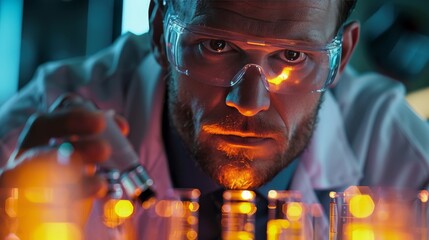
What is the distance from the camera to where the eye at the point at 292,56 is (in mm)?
1141

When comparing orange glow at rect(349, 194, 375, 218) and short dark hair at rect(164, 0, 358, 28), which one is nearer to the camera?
orange glow at rect(349, 194, 375, 218)

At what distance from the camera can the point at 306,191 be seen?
64.4 inches

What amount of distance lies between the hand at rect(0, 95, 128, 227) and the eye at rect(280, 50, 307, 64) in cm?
38

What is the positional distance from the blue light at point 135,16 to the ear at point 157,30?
4 centimetres

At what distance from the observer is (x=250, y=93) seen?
1.12 metres

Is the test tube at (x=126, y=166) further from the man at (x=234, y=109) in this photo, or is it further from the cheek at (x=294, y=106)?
the cheek at (x=294, y=106)

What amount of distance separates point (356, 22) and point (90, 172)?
0.60 m

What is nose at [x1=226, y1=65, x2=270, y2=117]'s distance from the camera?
112 cm

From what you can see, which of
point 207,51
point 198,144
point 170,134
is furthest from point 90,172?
point 170,134

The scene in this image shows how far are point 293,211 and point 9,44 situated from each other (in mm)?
1239

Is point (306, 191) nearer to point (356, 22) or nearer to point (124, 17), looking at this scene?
point (356, 22)

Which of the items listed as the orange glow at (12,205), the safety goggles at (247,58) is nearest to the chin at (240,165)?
the safety goggles at (247,58)

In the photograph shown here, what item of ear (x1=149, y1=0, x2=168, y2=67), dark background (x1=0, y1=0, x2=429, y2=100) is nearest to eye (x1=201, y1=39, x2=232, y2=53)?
ear (x1=149, y1=0, x2=168, y2=67)

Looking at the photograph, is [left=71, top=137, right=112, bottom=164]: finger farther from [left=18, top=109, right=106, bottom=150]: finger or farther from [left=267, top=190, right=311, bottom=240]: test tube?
[left=267, top=190, right=311, bottom=240]: test tube
